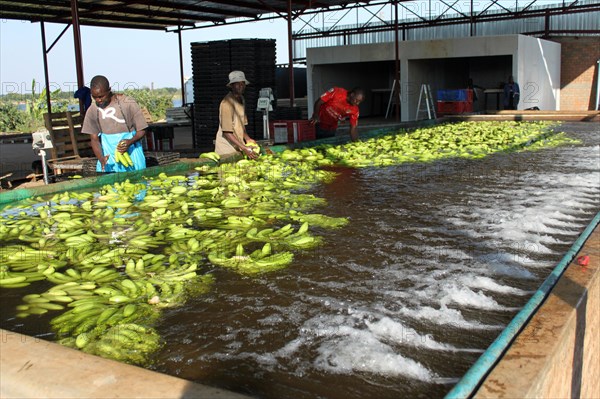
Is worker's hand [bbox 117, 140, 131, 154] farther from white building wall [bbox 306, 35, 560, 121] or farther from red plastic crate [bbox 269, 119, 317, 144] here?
white building wall [bbox 306, 35, 560, 121]

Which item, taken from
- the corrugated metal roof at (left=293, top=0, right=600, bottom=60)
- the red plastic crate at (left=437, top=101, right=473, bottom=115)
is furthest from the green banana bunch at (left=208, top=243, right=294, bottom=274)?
the corrugated metal roof at (left=293, top=0, right=600, bottom=60)

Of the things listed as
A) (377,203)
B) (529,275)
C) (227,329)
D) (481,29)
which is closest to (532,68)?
(481,29)

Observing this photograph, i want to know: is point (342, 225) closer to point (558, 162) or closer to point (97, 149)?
point (97, 149)

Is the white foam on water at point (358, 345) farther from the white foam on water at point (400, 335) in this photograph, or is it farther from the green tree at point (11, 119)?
the green tree at point (11, 119)

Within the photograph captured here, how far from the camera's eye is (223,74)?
538 inches

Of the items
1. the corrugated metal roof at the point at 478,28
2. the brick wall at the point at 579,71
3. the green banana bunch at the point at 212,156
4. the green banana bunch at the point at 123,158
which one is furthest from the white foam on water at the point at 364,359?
the brick wall at the point at 579,71

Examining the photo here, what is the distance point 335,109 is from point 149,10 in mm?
8500

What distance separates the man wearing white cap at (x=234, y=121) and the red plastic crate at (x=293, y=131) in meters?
2.40

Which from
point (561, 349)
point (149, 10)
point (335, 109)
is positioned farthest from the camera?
point (149, 10)

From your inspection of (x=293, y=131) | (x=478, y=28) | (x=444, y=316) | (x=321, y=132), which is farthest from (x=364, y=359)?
(x=478, y=28)

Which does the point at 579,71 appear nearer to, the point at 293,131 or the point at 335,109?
the point at 335,109

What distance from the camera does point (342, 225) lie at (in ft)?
15.2

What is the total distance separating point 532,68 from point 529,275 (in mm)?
18959

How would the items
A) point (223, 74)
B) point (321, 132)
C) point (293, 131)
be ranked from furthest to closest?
point (223, 74) → point (321, 132) → point (293, 131)
